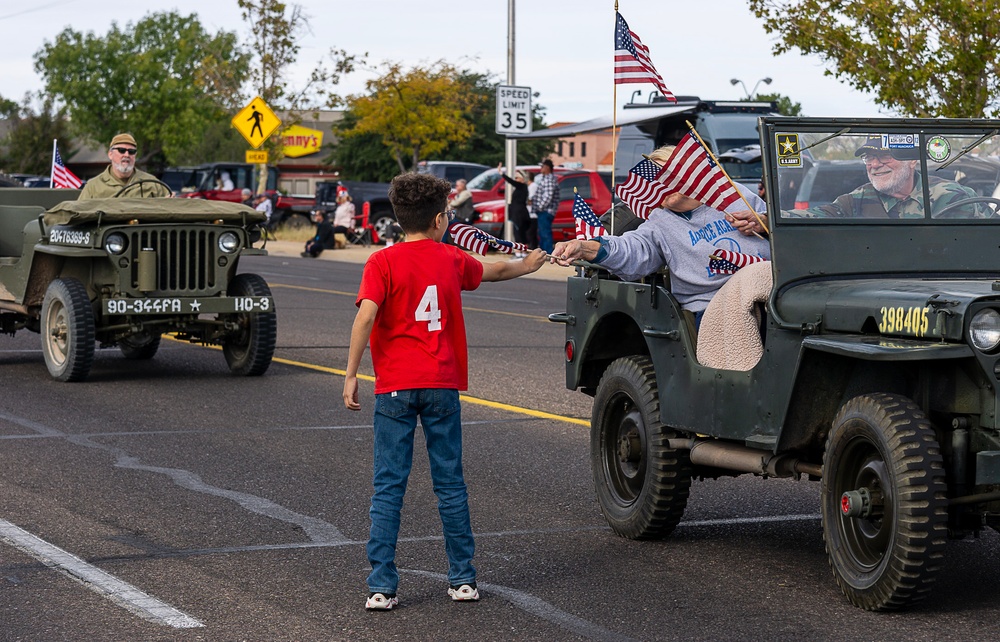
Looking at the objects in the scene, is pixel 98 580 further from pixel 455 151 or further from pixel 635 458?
pixel 455 151

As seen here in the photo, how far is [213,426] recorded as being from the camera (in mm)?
10047

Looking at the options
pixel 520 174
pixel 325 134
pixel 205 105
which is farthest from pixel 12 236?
pixel 325 134

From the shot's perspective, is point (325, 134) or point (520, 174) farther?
point (325, 134)

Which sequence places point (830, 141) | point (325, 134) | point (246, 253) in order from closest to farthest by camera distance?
point (830, 141), point (246, 253), point (325, 134)

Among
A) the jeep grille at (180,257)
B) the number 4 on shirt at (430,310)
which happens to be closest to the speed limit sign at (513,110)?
the jeep grille at (180,257)

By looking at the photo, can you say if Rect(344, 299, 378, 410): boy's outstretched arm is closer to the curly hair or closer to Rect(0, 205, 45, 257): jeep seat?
the curly hair

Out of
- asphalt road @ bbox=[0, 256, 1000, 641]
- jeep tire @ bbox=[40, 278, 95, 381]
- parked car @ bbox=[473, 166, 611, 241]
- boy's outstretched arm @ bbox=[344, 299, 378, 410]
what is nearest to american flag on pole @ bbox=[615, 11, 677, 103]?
asphalt road @ bbox=[0, 256, 1000, 641]

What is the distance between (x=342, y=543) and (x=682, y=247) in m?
1.94

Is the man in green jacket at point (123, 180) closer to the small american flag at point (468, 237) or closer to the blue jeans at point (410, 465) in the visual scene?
the small american flag at point (468, 237)

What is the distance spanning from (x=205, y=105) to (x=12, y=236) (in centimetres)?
7992

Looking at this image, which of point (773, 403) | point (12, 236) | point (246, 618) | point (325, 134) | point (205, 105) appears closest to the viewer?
point (246, 618)

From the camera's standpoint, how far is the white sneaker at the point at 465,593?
18.5ft

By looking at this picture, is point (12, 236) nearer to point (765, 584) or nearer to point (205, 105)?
point (765, 584)

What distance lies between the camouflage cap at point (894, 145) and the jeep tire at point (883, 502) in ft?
4.44
